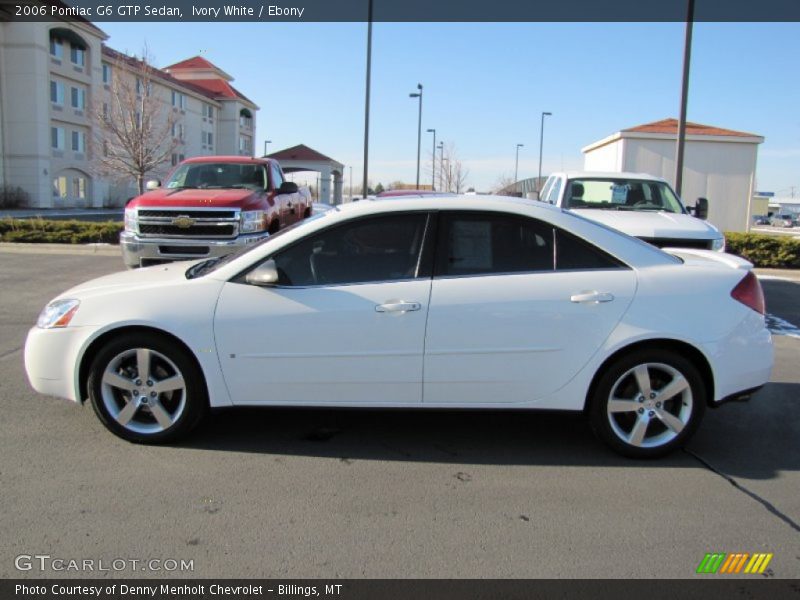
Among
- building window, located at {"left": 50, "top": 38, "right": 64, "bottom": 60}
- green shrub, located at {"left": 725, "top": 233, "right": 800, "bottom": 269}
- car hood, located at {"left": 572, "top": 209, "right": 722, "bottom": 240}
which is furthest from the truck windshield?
building window, located at {"left": 50, "top": 38, "right": 64, "bottom": 60}

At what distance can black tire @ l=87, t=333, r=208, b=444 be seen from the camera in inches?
163

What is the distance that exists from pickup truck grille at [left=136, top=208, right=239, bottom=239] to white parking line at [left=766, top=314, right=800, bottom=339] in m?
7.11

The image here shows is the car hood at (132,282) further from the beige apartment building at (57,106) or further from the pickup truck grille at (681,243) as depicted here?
the beige apartment building at (57,106)

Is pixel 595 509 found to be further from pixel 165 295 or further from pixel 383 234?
pixel 165 295

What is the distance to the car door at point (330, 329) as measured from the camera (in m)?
4.03

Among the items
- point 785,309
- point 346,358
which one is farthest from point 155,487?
point 785,309

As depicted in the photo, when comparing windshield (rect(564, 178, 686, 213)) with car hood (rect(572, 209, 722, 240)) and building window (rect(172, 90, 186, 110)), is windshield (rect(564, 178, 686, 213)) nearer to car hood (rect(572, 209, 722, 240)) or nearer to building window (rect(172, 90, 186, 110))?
car hood (rect(572, 209, 722, 240))

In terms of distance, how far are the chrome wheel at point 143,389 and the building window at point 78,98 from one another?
49847 mm

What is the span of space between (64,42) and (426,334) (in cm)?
5012

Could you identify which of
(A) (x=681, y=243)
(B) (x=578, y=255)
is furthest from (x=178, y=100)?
(B) (x=578, y=255)

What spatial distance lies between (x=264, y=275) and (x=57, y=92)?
48774mm

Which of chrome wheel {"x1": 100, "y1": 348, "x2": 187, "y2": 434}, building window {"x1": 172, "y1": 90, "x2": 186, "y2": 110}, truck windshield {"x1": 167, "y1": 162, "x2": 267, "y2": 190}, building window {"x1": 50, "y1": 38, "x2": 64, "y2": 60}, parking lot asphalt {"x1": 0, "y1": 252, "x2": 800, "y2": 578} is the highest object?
building window {"x1": 50, "y1": 38, "x2": 64, "y2": 60}

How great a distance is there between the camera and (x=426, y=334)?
4.02 m

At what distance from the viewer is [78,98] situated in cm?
4744
